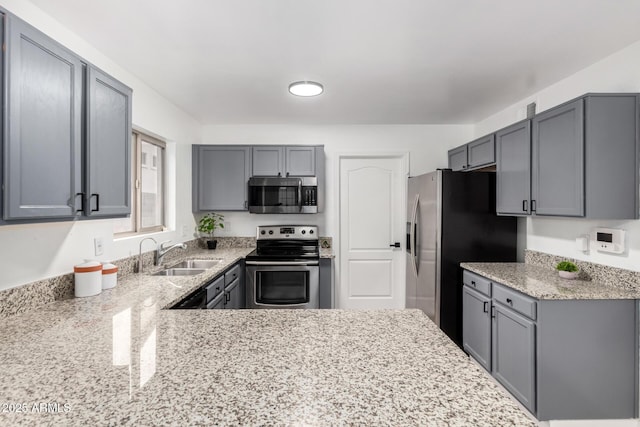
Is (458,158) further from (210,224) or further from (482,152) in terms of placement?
(210,224)

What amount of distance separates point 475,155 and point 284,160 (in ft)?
6.70

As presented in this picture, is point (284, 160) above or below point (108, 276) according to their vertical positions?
above

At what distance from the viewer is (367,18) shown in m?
1.71

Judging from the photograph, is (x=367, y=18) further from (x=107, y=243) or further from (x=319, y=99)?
(x=107, y=243)

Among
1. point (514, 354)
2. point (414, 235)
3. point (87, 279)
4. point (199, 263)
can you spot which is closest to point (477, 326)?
point (514, 354)

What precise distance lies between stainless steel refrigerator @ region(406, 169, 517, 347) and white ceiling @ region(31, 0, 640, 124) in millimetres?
842

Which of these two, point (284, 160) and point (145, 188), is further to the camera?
point (284, 160)

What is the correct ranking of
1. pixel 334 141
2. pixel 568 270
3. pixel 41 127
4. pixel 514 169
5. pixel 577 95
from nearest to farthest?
pixel 41 127, pixel 568 270, pixel 577 95, pixel 514 169, pixel 334 141

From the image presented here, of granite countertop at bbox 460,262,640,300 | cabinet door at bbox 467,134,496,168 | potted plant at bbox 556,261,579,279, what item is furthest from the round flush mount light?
potted plant at bbox 556,261,579,279

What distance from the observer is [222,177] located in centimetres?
372

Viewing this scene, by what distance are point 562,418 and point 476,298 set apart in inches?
35.2

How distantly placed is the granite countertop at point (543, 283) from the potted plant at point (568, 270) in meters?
0.04

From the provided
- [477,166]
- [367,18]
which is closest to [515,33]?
[367,18]

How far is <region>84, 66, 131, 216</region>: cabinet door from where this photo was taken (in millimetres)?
1481
